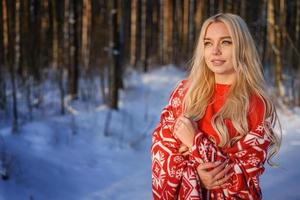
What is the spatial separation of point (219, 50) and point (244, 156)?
1.62 feet

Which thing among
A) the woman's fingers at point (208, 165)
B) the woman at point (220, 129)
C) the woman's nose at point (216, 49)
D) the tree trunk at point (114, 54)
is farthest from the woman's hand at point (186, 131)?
the tree trunk at point (114, 54)

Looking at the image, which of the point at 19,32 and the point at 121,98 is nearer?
the point at 19,32

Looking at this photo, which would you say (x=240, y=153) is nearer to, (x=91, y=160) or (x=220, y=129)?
(x=220, y=129)

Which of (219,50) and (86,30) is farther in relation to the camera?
(86,30)

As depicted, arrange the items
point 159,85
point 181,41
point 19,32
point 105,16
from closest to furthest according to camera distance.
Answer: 1. point 19,32
2. point 159,85
3. point 105,16
4. point 181,41

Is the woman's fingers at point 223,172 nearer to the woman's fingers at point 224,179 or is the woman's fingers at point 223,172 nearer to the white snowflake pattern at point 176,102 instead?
the woman's fingers at point 224,179

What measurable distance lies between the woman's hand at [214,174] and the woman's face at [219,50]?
0.42 m

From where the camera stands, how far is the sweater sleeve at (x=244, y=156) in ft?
6.66

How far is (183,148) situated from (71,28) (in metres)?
9.48

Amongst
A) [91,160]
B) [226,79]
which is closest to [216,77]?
[226,79]

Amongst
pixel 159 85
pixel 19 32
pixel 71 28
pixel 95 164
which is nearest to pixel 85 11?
pixel 159 85

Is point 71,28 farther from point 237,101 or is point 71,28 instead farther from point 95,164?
point 237,101

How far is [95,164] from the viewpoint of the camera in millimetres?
6672

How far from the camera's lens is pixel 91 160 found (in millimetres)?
6770
